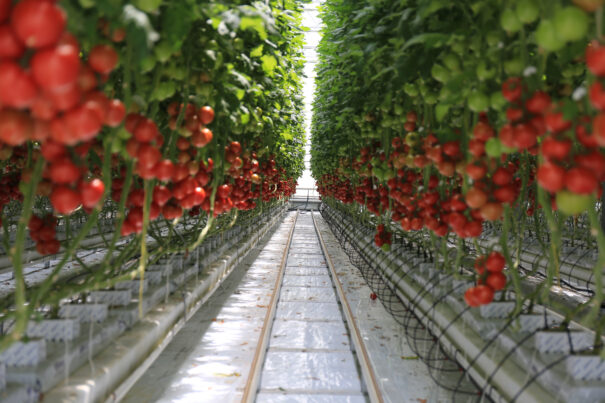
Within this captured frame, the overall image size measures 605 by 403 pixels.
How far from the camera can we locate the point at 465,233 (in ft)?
6.04

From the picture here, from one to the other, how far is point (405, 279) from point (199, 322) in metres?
1.97

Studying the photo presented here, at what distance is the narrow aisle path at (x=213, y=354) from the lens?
2789 mm

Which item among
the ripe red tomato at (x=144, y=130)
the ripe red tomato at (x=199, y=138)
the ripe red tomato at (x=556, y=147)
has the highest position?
the ripe red tomato at (x=199, y=138)

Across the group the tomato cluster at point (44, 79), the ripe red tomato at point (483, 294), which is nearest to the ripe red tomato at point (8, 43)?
the tomato cluster at point (44, 79)

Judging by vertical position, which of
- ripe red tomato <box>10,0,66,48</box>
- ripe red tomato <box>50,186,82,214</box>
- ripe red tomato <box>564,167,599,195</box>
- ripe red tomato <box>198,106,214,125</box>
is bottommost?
ripe red tomato <box>50,186,82,214</box>

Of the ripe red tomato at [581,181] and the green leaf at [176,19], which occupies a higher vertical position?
the green leaf at [176,19]

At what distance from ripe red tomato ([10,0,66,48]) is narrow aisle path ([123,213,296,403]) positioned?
2.45m

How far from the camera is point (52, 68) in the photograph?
682 millimetres

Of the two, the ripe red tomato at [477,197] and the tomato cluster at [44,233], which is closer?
the ripe red tomato at [477,197]

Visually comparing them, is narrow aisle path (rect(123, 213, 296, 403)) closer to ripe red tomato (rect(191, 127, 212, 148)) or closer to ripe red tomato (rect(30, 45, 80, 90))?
ripe red tomato (rect(191, 127, 212, 148))

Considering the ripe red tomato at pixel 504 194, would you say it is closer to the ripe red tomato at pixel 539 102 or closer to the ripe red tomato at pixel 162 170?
the ripe red tomato at pixel 539 102

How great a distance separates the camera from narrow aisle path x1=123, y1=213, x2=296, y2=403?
279cm

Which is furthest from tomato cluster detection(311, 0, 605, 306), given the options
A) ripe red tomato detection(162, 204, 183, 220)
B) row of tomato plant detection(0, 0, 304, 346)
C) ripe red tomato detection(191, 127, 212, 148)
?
ripe red tomato detection(162, 204, 183, 220)

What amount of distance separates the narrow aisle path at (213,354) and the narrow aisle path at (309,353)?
0.19 m
